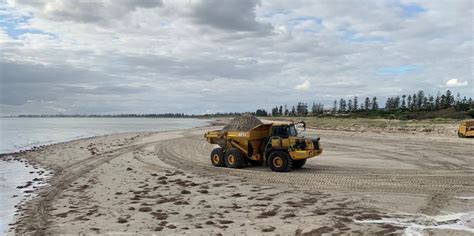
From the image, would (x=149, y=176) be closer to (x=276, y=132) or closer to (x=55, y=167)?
(x=276, y=132)

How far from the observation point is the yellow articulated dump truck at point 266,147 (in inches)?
586

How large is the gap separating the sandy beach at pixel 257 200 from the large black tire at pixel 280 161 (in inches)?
15.9

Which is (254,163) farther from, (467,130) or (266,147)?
(467,130)

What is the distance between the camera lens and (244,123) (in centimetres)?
1683

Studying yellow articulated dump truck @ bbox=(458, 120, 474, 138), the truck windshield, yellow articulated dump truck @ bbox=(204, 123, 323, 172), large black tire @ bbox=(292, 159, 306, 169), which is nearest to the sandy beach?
large black tire @ bbox=(292, 159, 306, 169)

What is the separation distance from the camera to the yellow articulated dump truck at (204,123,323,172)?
14.9 m

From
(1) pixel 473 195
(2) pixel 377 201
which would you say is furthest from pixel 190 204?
(1) pixel 473 195

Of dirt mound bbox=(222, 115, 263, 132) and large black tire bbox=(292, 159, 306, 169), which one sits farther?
dirt mound bbox=(222, 115, 263, 132)

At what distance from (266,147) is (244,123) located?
1.70 metres

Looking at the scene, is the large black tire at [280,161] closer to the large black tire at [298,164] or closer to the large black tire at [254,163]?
the large black tire at [298,164]

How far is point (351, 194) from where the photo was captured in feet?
35.4

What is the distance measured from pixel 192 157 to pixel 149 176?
6132 mm

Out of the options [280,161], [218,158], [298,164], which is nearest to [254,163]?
[218,158]

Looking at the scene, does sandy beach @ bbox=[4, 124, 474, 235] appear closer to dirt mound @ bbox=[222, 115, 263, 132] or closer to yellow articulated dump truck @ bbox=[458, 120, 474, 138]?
dirt mound @ bbox=[222, 115, 263, 132]
